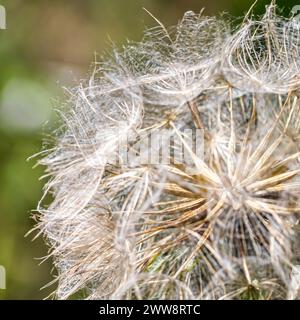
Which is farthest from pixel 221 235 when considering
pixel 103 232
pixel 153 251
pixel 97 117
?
pixel 97 117

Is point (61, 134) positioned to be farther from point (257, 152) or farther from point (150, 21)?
point (150, 21)

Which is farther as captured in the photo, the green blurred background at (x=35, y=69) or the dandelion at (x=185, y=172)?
the green blurred background at (x=35, y=69)

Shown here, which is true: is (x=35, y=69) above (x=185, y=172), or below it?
above

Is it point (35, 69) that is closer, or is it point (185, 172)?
point (185, 172)
